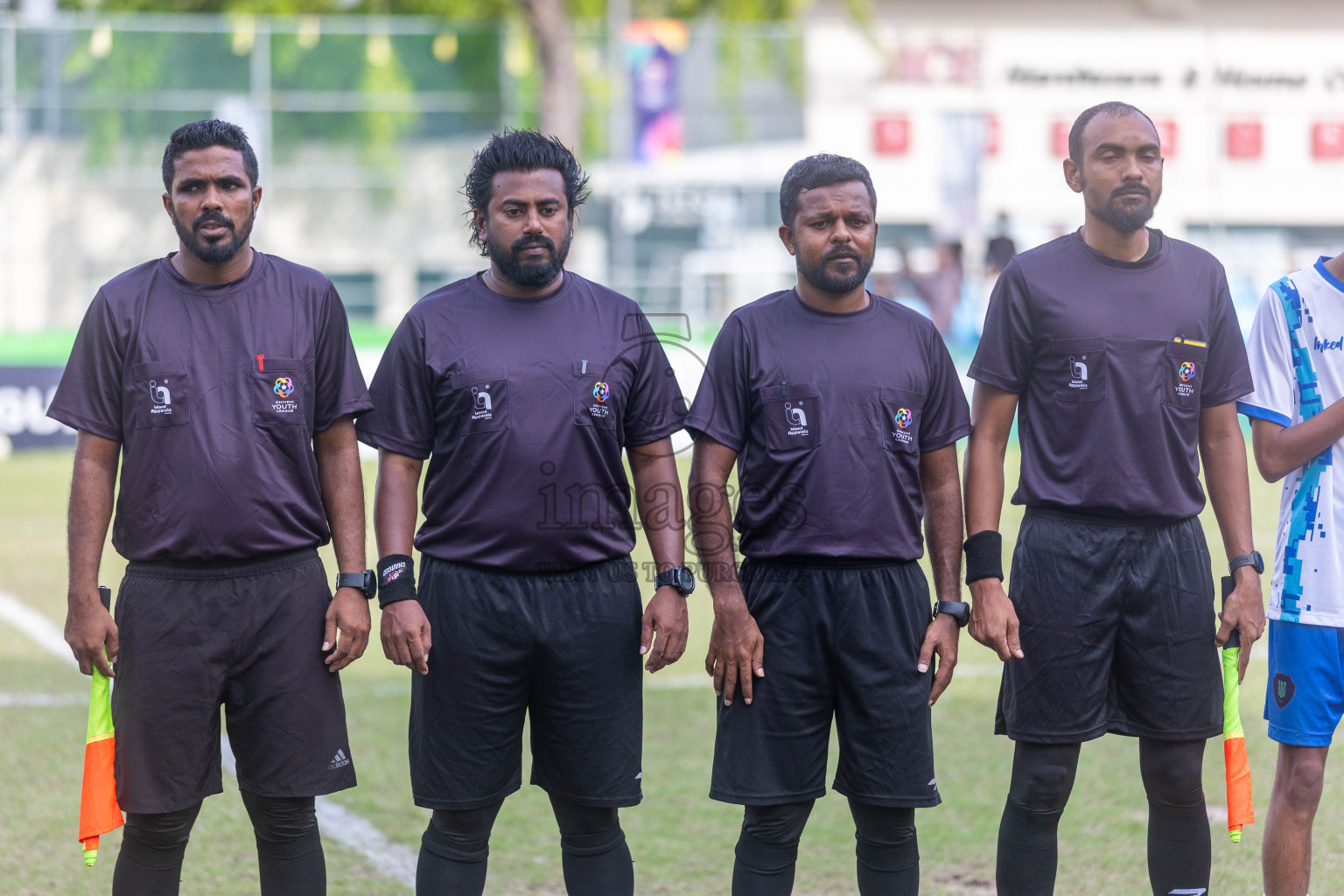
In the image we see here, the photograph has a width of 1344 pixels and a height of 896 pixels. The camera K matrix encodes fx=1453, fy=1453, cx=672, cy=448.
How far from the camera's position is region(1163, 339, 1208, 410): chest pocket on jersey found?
4.06 meters

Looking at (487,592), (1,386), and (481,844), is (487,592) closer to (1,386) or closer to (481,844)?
(481,844)

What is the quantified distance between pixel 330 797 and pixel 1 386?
42.1 feet

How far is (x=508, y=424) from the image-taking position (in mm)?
3893

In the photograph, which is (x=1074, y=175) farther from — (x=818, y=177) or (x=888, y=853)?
(x=888, y=853)

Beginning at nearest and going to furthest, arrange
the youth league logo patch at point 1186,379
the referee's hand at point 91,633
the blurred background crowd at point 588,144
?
the referee's hand at point 91,633 → the youth league logo patch at point 1186,379 → the blurred background crowd at point 588,144

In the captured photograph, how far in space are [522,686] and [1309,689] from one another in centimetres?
220

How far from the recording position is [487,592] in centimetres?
390

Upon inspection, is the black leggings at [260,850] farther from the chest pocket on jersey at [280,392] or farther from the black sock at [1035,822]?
the black sock at [1035,822]


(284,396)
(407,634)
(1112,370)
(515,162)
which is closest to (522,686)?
(407,634)

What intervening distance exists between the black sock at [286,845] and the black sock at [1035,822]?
1888 millimetres

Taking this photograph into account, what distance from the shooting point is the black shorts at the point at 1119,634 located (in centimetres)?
405

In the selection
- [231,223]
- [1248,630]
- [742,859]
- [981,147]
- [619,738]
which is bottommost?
[742,859]

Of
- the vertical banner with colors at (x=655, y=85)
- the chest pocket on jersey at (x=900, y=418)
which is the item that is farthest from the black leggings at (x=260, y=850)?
the vertical banner with colors at (x=655, y=85)

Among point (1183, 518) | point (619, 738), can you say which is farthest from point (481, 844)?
point (1183, 518)
